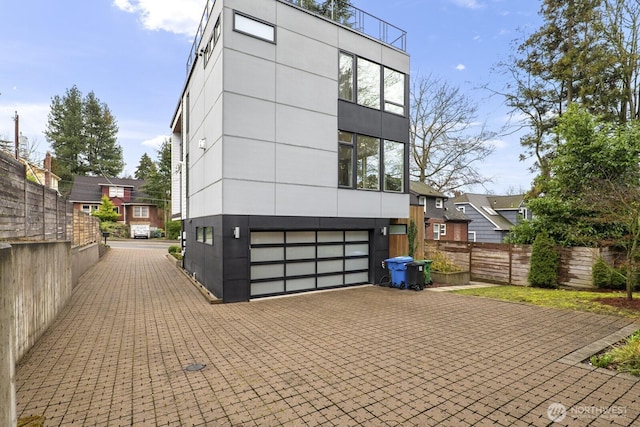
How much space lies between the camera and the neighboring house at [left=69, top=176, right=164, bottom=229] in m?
37.7

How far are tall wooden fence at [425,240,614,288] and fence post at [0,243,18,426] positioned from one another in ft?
42.1

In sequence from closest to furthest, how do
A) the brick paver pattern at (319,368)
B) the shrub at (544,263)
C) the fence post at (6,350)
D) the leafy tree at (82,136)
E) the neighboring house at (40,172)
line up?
the fence post at (6,350), the brick paver pattern at (319,368), the shrub at (544,263), the neighboring house at (40,172), the leafy tree at (82,136)

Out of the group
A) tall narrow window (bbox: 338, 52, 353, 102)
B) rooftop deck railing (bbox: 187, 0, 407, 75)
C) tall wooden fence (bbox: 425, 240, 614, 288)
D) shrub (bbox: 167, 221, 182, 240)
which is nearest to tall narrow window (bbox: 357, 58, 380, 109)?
tall narrow window (bbox: 338, 52, 353, 102)

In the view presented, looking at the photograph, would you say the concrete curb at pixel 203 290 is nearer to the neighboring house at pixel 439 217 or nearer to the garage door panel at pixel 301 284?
the garage door panel at pixel 301 284

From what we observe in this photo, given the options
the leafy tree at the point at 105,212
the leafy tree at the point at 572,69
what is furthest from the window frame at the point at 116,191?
the leafy tree at the point at 572,69

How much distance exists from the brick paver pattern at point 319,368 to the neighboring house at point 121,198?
35.8 meters

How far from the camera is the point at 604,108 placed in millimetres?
15102

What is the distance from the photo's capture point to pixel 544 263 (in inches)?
428

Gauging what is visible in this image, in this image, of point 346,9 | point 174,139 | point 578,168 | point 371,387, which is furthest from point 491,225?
point 371,387

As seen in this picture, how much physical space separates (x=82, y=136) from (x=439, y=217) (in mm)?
45969

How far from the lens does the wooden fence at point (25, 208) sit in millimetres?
4629

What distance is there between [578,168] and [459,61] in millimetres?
11642

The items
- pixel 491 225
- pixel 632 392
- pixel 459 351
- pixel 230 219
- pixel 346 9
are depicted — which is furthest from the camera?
pixel 491 225

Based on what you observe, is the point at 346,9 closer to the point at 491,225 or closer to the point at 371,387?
the point at 371,387
